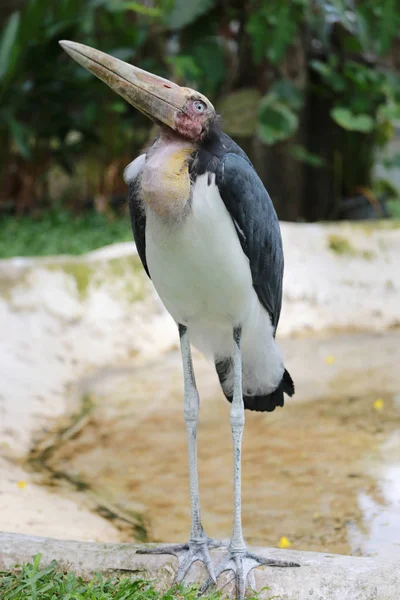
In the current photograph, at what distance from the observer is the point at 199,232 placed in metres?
2.27

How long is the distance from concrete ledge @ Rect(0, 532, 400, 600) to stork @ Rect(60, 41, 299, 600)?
0.14 ft

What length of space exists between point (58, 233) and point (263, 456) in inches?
156

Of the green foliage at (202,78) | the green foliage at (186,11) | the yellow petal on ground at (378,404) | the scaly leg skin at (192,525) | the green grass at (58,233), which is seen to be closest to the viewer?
the scaly leg skin at (192,525)

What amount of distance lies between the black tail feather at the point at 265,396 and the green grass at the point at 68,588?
0.77 m

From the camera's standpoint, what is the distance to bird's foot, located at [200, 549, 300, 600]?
2373 millimetres

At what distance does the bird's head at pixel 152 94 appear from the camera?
2.20m

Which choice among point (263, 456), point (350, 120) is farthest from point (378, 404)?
point (350, 120)

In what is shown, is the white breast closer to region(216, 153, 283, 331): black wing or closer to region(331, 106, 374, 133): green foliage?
region(216, 153, 283, 331): black wing

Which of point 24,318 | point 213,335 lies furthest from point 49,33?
point 213,335

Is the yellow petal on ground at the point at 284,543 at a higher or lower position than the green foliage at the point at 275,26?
lower

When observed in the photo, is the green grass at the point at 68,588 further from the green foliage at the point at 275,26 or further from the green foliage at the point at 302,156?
the green foliage at the point at 302,156

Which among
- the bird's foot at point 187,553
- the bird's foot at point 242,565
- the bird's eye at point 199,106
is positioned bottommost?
the bird's foot at point 187,553

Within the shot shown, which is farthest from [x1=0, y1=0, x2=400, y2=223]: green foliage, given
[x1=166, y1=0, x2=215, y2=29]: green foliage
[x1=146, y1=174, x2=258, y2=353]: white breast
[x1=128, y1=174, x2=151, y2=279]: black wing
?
[x1=146, y1=174, x2=258, y2=353]: white breast

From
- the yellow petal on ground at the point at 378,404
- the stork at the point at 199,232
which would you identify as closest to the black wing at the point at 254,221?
the stork at the point at 199,232
